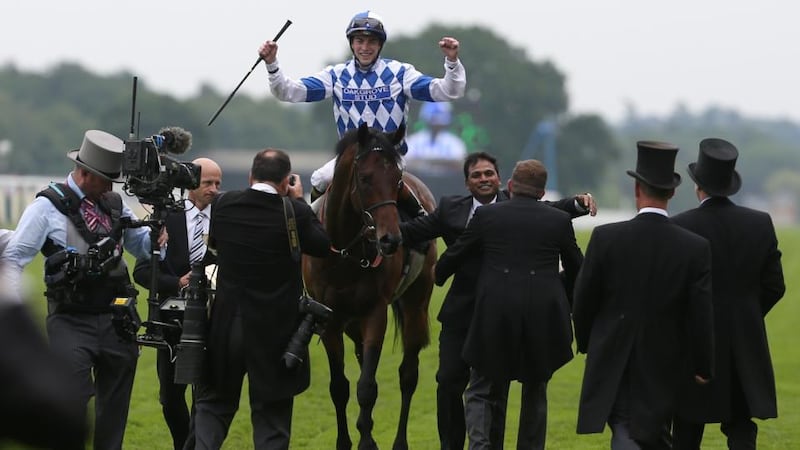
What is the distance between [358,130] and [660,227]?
235 cm

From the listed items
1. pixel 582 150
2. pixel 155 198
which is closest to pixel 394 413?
pixel 155 198

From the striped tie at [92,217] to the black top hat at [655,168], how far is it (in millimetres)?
2533

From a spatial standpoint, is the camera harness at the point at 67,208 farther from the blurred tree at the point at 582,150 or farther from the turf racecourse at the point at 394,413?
the blurred tree at the point at 582,150

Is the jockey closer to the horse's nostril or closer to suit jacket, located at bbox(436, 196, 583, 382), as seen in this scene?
the horse's nostril

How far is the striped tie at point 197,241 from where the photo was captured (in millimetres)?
8211

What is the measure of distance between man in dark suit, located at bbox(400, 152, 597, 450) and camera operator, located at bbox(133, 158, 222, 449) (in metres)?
1.14

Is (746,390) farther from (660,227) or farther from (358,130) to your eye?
(358,130)

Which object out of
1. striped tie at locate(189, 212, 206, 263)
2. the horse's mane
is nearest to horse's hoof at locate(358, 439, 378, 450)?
striped tie at locate(189, 212, 206, 263)

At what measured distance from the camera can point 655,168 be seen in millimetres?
6621

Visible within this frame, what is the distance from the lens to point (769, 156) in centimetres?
17425

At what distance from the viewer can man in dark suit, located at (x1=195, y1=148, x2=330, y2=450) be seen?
684 centimetres

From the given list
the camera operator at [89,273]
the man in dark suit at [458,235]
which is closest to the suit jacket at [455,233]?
Result: the man in dark suit at [458,235]

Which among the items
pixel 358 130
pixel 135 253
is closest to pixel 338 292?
pixel 358 130

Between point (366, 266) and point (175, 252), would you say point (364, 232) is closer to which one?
point (366, 266)
